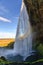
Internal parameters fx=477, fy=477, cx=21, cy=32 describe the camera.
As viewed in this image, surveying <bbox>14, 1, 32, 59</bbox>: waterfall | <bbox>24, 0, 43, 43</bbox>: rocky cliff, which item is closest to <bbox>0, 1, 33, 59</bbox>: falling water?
<bbox>14, 1, 32, 59</bbox>: waterfall

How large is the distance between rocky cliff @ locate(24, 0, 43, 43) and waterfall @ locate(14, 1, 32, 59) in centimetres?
11

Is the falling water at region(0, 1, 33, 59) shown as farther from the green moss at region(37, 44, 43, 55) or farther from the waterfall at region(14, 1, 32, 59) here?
the green moss at region(37, 44, 43, 55)

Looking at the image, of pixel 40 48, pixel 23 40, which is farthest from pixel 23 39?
pixel 40 48

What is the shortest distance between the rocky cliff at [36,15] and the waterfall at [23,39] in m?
0.11

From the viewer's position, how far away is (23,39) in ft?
34.1

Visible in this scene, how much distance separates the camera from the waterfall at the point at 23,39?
408 inches

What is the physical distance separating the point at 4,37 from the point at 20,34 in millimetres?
356

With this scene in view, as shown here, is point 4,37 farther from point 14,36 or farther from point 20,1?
point 20,1

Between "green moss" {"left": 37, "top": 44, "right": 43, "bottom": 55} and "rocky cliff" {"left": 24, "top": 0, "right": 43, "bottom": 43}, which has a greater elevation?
"rocky cliff" {"left": 24, "top": 0, "right": 43, "bottom": 43}

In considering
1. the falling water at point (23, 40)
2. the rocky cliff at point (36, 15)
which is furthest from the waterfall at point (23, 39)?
the rocky cliff at point (36, 15)

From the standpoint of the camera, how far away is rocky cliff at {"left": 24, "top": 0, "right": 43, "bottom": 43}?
10.4 meters

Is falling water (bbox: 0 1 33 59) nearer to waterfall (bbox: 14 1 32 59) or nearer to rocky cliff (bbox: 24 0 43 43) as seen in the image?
waterfall (bbox: 14 1 32 59)

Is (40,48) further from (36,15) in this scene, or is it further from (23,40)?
(36,15)

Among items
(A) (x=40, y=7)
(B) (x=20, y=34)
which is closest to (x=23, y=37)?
(B) (x=20, y=34)
